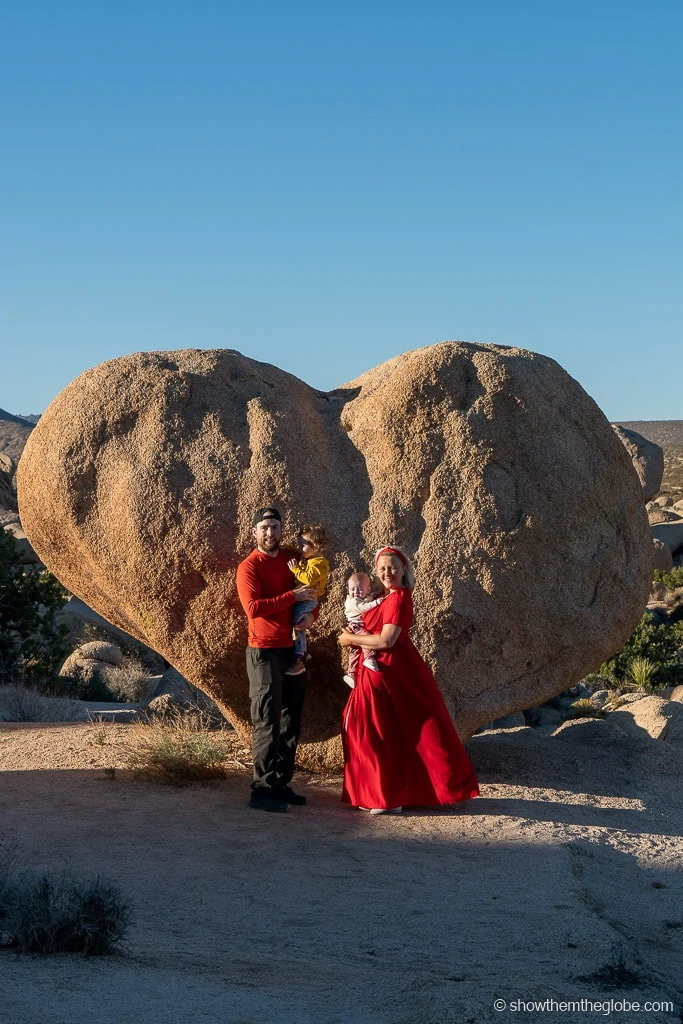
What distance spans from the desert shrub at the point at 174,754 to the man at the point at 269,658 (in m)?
0.68

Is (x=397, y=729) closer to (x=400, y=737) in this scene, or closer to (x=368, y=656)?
(x=400, y=737)

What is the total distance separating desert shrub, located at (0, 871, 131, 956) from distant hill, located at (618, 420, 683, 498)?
4181 centimetres

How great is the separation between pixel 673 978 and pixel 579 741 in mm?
4416

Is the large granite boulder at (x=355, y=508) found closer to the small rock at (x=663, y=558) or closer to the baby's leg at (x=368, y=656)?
the baby's leg at (x=368, y=656)

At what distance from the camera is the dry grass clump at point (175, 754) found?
7379mm

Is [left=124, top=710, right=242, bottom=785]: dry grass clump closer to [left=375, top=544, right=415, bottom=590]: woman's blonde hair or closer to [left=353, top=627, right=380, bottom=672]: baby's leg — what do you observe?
[left=353, top=627, right=380, bottom=672]: baby's leg

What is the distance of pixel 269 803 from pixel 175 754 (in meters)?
0.98

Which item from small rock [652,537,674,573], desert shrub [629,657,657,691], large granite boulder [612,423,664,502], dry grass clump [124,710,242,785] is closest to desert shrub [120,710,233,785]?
dry grass clump [124,710,242,785]

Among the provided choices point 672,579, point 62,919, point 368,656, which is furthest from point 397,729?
point 672,579

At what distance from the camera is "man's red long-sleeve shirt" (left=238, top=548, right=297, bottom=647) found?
6.73m

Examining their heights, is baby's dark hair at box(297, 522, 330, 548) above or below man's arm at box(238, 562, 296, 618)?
above

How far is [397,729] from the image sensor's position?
679 centimetres

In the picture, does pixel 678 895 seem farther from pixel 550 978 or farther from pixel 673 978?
pixel 550 978

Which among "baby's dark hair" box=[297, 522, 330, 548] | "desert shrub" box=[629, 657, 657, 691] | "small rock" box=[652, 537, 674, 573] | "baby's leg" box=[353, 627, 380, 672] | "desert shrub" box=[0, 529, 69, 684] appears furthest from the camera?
"small rock" box=[652, 537, 674, 573]
